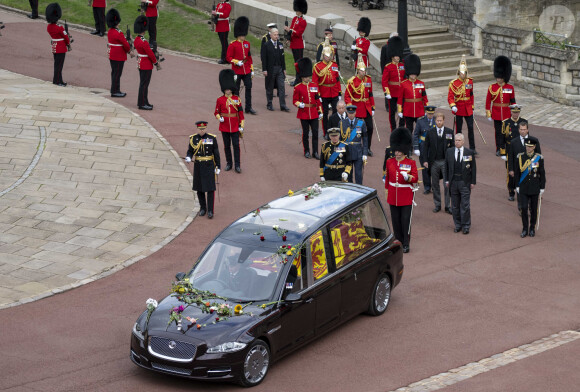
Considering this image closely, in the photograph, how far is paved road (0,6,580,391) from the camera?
10.7 m

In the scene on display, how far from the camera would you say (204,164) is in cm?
1647

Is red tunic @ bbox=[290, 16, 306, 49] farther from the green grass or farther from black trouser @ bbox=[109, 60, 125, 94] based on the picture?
black trouser @ bbox=[109, 60, 125, 94]

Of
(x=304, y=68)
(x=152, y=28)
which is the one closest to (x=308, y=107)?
(x=304, y=68)

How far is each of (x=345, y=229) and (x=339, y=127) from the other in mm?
5593

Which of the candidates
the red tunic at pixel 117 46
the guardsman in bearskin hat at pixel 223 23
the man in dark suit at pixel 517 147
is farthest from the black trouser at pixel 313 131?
the guardsman in bearskin hat at pixel 223 23

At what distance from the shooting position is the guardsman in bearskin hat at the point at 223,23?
88.8ft

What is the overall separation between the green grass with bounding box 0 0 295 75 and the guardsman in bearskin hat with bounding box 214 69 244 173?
8.39 meters

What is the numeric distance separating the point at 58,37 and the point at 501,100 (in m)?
10.9

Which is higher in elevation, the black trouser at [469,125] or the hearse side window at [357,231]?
the hearse side window at [357,231]

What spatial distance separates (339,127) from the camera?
17.4m

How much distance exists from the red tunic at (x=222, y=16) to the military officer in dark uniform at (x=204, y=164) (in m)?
11.2

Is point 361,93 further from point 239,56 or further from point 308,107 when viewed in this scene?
point 239,56

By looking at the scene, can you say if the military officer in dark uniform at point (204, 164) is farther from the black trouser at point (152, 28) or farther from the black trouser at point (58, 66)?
the black trouser at point (152, 28)

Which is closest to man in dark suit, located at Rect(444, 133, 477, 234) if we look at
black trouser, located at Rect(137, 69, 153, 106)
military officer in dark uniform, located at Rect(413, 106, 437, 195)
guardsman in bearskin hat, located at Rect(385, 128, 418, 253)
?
guardsman in bearskin hat, located at Rect(385, 128, 418, 253)
